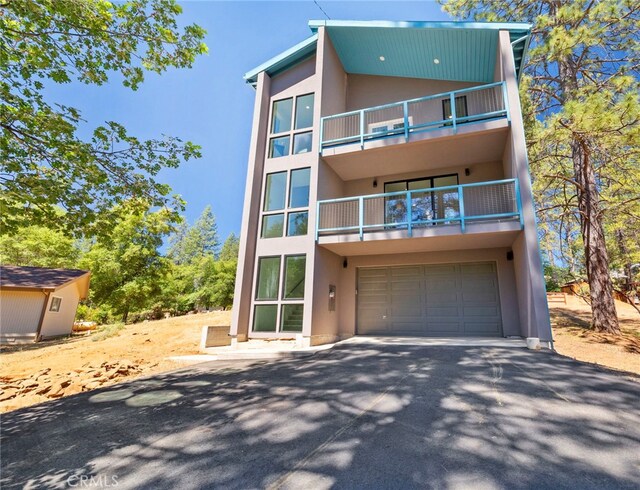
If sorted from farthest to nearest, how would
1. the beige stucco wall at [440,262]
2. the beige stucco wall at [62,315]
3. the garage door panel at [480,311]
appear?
the beige stucco wall at [62,315]
the garage door panel at [480,311]
the beige stucco wall at [440,262]

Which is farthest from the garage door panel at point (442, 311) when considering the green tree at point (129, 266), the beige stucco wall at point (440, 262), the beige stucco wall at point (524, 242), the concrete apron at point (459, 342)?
the green tree at point (129, 266)

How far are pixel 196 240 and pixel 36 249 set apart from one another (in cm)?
2562

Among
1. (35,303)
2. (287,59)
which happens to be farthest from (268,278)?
(35,303)

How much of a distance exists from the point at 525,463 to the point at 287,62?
43.2ft

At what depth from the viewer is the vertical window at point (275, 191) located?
10445 mm

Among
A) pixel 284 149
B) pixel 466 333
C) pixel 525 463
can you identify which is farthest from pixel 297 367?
pixel 284 149

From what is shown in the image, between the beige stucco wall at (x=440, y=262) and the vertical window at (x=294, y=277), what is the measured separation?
7.10ft

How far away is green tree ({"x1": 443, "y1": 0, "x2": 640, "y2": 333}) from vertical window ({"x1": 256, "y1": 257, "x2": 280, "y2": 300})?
854cm

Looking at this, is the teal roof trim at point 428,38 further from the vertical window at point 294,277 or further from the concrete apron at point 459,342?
the concrete apron at point 459,342

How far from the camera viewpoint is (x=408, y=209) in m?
8.52

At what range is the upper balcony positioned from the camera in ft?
28.5

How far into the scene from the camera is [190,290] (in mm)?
29406

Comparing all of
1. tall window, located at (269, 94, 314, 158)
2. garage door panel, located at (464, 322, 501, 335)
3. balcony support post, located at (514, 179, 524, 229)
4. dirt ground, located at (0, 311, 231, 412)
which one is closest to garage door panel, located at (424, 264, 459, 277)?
garage door panel, located at (464, 322, 501, 335)

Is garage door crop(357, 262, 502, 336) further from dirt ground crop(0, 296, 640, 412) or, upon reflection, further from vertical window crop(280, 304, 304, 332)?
vertical window crop(280, 304, 304, 332)
